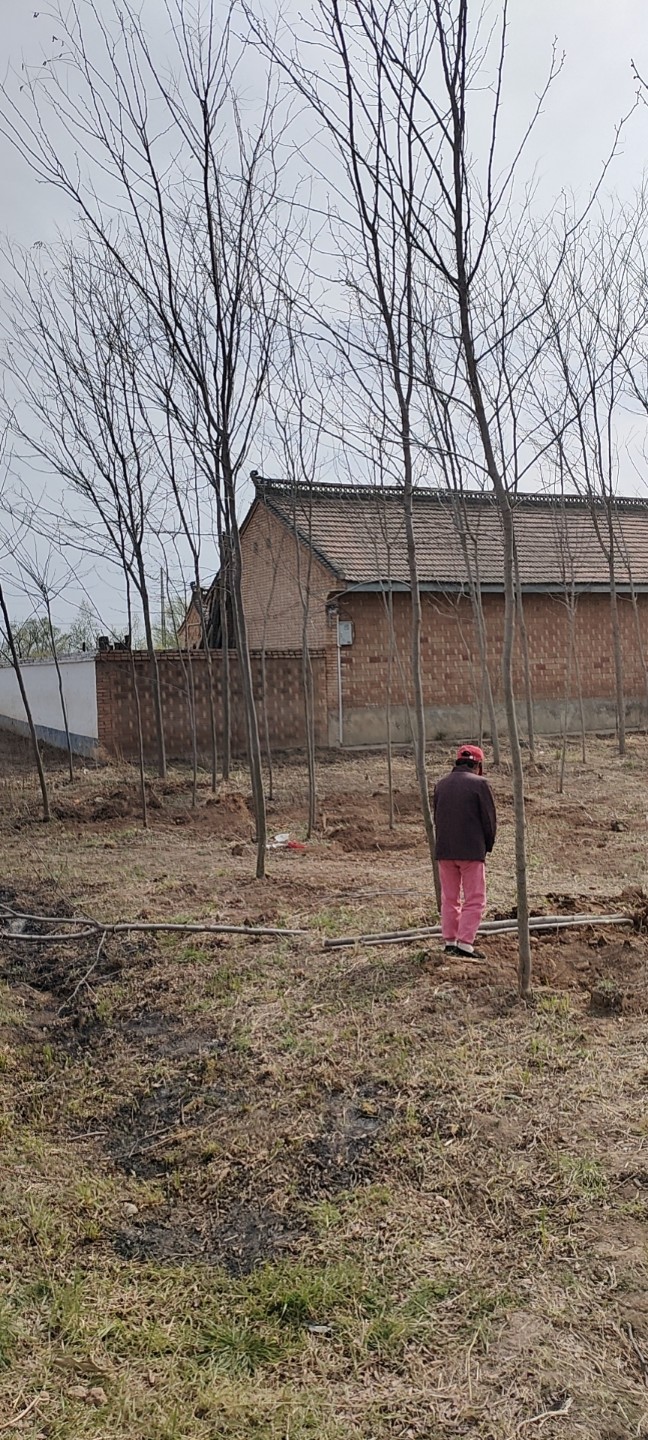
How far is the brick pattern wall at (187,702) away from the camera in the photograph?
55.1 ft

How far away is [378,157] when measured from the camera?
17.5 ft

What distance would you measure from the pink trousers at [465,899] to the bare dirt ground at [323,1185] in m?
0.21

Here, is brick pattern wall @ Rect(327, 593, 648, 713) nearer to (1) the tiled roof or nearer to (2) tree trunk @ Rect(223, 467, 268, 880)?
(1) the tiled roof

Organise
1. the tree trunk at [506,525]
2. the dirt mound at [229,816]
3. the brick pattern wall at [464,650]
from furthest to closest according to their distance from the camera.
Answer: the brick pattern wall at [464,650], the dirt mound at [229,816], the tree trunk at [506,525]

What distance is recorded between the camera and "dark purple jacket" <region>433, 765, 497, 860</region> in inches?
224

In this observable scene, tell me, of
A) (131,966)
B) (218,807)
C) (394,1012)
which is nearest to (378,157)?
(394,1012)

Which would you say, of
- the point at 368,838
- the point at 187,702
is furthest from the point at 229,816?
the point at 187,702

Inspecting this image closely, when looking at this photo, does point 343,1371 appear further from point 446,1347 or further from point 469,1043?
point 469,1043

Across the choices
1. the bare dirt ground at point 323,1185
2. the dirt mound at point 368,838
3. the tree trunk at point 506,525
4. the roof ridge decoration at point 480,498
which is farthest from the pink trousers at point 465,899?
the roof ridge decoration at point 480,498

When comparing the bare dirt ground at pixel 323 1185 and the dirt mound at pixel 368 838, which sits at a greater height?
the dirt mound at pixel 368 838

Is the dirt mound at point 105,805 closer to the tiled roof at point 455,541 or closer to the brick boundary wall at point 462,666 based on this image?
the brick boundary wall at point 462,666

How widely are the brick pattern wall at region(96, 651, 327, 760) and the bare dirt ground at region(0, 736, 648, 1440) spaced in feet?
32.5

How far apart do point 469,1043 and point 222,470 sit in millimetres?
5043

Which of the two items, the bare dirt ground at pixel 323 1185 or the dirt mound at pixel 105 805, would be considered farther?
the dirt mound at pixel 105 805
